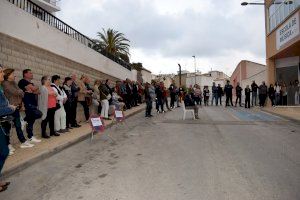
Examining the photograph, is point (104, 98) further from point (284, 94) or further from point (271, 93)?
point (271, 93)

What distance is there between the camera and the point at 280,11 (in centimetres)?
2522

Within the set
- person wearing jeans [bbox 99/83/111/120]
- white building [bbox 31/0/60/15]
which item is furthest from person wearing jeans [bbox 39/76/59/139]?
white building [bbox 31/0/60/15]

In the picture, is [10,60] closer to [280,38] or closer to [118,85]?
[118,85]

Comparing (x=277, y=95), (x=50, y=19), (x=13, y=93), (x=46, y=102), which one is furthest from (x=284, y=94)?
(x=13, y=93)

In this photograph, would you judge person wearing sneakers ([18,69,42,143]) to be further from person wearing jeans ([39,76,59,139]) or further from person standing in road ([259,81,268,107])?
person standing in road ([259,81,268,107])

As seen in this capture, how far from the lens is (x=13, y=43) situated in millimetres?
10641

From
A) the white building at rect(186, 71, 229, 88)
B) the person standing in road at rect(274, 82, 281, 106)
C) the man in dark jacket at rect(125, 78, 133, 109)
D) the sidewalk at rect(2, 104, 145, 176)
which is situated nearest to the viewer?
the sidewalk at rect(2, 104, 145, 176)

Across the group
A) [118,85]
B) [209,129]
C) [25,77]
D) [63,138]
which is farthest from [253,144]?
[118,85]

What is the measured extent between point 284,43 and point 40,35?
1664 cm

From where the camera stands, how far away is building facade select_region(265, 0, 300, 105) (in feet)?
71.8

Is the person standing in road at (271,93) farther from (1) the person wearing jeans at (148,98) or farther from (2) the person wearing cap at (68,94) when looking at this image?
(2) the person wearing cap at (68,94)

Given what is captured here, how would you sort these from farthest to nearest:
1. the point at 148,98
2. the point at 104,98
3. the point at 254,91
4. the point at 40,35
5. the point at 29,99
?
1. the point at 254,91
2. the point at 148,98
3. the point at 104,98
4. the point at 40,35
5. the point at 29,99

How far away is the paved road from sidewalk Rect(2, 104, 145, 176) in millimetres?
181

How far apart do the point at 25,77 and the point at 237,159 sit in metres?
5.89
